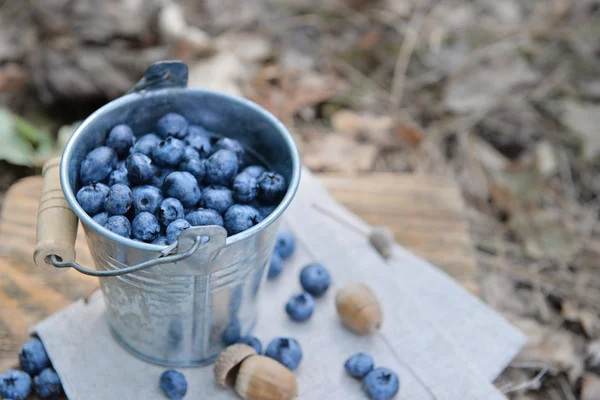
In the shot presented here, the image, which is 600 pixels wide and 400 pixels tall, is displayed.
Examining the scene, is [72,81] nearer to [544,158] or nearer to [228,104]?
[228,104]

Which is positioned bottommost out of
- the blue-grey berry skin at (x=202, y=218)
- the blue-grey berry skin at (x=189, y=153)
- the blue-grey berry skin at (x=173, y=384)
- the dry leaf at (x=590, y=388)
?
the dry leaf at (x=590, y=388)

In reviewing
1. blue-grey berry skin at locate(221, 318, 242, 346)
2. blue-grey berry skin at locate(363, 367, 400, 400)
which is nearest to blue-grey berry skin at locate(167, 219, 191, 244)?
blue-grey berry skin at locate(221, 318, 242, 346)

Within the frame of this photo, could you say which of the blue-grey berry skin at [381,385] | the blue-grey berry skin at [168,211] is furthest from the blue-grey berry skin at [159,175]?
the blue-grey berry skin at [381,385]

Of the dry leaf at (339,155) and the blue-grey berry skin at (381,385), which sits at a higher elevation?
the blue-grey berry skin at (381,385)

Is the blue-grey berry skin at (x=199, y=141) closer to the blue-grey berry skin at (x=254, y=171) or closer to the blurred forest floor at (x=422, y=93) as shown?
the blue-grey berry skin at (x=254, y=171)

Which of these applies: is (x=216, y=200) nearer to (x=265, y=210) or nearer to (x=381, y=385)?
(x=265, y=210)

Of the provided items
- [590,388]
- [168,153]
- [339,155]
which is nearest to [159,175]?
[168,153]

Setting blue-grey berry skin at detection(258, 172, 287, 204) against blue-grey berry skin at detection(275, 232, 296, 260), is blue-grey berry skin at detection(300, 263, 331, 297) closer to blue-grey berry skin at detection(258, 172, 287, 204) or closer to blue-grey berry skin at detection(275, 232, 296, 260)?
blue-grey berry skin at detection(275, 232, 296, 260)

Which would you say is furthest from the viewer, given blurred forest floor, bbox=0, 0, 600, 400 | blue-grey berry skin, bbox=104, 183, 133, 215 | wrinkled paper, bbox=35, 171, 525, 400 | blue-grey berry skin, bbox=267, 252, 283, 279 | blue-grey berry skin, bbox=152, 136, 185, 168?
blurred forest floor, bbox=0, 0, 600, 400
